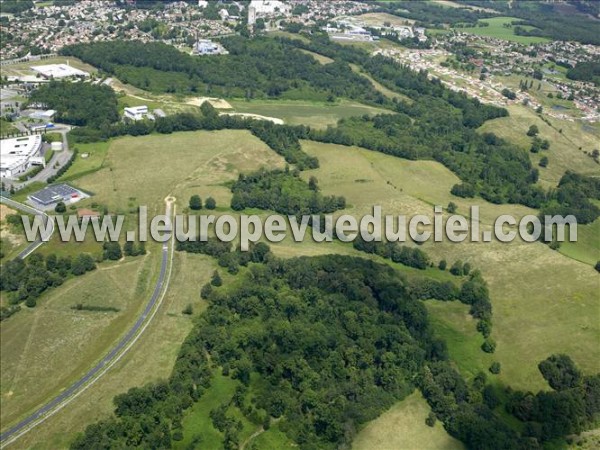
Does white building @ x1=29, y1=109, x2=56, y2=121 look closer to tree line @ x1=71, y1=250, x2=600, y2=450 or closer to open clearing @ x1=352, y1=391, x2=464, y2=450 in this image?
tree line @ x1=71, y1=250, x2=600, y2=450

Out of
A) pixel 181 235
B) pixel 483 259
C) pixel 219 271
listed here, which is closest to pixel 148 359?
pixel 219 271

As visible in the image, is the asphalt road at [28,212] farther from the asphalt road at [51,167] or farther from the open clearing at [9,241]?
the asphalt road at [51,167]

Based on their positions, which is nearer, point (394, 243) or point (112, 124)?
point (394, 243)

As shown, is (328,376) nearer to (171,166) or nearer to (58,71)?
(171,166)

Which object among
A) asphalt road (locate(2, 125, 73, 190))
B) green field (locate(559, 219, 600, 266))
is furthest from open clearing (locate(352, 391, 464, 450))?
asphalt road (locate(2, 125, 73, 190))

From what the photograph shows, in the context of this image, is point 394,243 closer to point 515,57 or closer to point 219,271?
point 219,271

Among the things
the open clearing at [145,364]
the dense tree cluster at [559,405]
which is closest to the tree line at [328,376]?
the dense tree cluster at [559,405]
